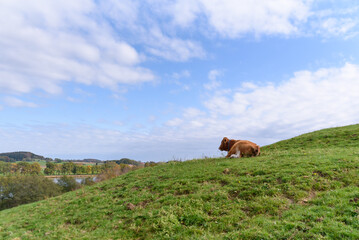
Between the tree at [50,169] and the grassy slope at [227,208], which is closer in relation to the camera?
the grassy slope at [227,208]

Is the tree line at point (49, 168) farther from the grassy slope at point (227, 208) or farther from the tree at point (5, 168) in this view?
the grassy slope at point (227, 208)

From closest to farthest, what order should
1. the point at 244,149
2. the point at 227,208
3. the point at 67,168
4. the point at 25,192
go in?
the point at 227,208, the point at 244,149, the point at 25,192, the point at 67,168

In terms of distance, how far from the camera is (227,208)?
6.50 m

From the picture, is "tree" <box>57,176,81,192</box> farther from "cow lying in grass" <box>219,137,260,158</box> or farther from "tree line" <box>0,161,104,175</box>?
"cow lying in grass" <box>219,137,260,158</box>

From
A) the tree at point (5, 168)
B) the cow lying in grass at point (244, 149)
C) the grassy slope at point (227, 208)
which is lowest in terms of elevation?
the tree at point (5, 168)

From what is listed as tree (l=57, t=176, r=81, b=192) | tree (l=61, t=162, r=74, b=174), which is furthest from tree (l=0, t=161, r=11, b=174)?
tree (l=57, t=176, r=81, b=192)

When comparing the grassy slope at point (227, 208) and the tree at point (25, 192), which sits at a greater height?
the grassy slope at point (227, 208)

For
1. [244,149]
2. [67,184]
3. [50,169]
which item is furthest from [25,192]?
[50,169]

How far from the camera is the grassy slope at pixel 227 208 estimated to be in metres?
4.89

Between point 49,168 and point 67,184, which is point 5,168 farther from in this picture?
point 67,184

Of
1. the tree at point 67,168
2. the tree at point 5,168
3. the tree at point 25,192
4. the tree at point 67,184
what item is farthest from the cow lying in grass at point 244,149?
the tree at point 5,168

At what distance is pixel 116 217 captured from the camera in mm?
7793

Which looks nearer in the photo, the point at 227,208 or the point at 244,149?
the point at 227,208

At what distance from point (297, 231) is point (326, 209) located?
5.07 ft
